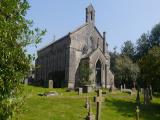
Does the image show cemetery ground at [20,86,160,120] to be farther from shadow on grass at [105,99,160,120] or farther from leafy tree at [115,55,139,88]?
leafy tree at [115,55,139,88]

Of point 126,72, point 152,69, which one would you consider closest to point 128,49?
point 126,72

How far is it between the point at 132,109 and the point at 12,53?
95.9ft

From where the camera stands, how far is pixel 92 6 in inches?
2899

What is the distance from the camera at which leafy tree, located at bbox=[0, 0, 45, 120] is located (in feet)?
36.6

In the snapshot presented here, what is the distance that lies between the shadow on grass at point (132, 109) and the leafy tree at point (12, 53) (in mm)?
24206

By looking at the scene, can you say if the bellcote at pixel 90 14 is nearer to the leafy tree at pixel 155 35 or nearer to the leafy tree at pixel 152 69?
the leafy tree at pixel 152 69

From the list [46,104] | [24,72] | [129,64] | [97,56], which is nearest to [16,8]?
[24,72]

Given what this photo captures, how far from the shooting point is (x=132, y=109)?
38.9m

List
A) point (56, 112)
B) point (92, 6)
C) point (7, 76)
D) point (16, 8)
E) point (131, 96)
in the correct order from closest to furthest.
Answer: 1. point (7, 76)
2. point (16, 8)
3. point (56, 112)
4. point (131, 96)
5. point (92, 6)

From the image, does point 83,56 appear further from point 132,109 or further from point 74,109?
point 74,109

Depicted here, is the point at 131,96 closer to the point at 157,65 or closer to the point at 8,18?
the point at 157,65

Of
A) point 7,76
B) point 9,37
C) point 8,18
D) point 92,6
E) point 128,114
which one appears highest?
point 92,6

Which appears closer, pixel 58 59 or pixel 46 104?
pixel 46 104

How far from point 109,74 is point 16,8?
5890 cm
